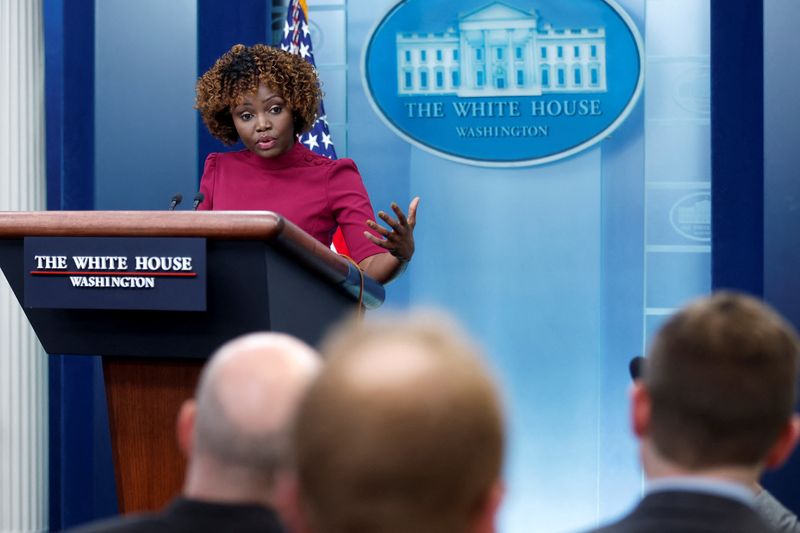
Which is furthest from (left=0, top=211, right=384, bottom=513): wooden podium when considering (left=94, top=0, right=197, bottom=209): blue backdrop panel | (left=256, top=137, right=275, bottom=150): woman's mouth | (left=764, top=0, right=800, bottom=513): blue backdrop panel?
(left=94, top=0, right=197, bottom=209): blue backdrop panel

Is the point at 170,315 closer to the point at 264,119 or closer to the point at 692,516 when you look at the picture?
the point at 264,119

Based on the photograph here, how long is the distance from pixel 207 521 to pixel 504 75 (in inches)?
148

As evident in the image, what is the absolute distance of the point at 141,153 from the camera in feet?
14.7

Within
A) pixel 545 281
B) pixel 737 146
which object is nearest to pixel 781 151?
pixel 737 146

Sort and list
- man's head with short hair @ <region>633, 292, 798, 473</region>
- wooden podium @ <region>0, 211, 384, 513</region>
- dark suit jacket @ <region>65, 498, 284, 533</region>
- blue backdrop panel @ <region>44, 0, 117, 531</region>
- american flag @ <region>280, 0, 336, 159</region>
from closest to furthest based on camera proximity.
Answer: dark suit jacket @ <region>65, 498, 284, 533</region> < man's head with short hair @ <region>633, 292, 798, 473</region> < wooden podium @ <region>0, 211, 384, 513</region> < american flag @ <region>280, 0, 336, 159</region> < blue backdrop panel @ <region>44, 0, 117, 531</region>

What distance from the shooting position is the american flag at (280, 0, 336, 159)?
14.4 feet

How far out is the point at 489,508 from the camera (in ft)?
2.79

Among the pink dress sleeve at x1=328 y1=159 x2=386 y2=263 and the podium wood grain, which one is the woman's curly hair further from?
the podium wood grain

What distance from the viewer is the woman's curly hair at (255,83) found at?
3092mm

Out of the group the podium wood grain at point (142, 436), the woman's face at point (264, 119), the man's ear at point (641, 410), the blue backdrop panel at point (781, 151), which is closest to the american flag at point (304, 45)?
the woman's face at point (264, 119)

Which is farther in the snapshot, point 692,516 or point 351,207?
point 351,207

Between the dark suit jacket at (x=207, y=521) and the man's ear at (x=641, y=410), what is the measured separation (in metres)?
0.46

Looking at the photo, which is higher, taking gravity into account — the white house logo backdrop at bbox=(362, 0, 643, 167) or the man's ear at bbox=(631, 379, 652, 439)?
the white house logo backdrop at bbox=(362, 0, 643, 167)

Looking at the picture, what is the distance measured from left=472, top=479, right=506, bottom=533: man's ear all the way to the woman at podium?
2080 millimetres
